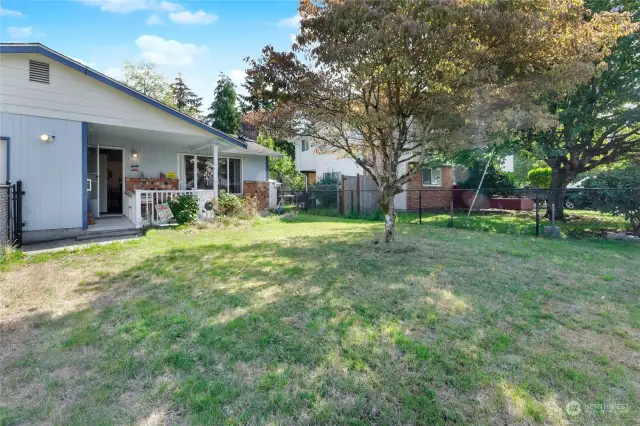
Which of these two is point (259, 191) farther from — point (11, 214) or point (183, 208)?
point (11, 214)

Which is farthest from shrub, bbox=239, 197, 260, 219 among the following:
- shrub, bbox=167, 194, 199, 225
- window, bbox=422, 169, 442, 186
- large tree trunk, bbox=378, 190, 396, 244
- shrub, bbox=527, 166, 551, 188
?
shrub, bbox=527, 166, 551, 188

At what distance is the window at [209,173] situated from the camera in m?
13.0

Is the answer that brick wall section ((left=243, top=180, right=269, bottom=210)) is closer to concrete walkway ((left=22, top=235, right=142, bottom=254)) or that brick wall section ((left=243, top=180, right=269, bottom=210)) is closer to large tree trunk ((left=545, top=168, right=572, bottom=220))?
concrete walkway ((left=22, top=235, right=142, bottom=254))

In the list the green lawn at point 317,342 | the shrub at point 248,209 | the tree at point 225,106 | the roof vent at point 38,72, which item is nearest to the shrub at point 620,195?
the green lawn at point 317,342

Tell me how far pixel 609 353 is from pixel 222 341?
3.26 meters

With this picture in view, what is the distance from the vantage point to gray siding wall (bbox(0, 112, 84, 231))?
6949 mm

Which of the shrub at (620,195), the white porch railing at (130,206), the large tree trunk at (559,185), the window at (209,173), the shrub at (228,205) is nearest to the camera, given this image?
the shrub at (620,195)

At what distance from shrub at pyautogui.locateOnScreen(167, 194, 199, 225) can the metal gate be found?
3.43 metres

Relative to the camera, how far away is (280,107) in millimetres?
6812

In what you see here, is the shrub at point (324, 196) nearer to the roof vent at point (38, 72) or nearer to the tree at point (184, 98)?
the roof vent at point (38, 72)

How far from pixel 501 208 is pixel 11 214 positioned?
20140 millimetres

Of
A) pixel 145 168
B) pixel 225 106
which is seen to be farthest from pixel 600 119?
pixel 225 106

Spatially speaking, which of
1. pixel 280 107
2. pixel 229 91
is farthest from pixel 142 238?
pixel 229 91

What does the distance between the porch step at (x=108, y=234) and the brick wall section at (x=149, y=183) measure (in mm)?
2746
